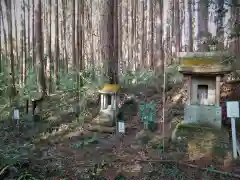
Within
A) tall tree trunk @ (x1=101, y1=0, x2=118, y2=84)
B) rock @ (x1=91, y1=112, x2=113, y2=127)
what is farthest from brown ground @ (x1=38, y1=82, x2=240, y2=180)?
tall tree trunk @ (x1=101, y1=0, x2=118, y2=84)

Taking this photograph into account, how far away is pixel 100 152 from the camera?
24.3 ft

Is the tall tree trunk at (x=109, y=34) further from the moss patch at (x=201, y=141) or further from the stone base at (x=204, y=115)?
the moss patch at (x=201, y=141)

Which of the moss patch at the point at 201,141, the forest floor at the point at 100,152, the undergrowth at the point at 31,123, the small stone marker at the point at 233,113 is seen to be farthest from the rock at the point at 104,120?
→ the small stone marker at the point at 233,113

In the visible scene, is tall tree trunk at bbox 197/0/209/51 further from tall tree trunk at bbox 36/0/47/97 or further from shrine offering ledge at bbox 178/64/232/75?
tall tree trunk at bbox 36/0/47/97

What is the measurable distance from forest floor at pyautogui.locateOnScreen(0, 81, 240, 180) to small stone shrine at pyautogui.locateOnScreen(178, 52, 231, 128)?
505 millimetres

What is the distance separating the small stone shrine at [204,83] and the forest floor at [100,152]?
19.9 inches

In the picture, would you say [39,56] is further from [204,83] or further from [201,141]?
[201,141]

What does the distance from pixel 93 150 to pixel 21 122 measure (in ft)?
14.5

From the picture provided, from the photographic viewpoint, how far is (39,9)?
13.0 m

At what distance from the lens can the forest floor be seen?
589 cm

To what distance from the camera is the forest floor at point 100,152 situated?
19.3ft

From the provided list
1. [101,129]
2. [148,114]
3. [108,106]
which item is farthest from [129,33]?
[148,114]

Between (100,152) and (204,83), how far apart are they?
11.3ft

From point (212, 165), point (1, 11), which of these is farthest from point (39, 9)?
point (212, 165)
